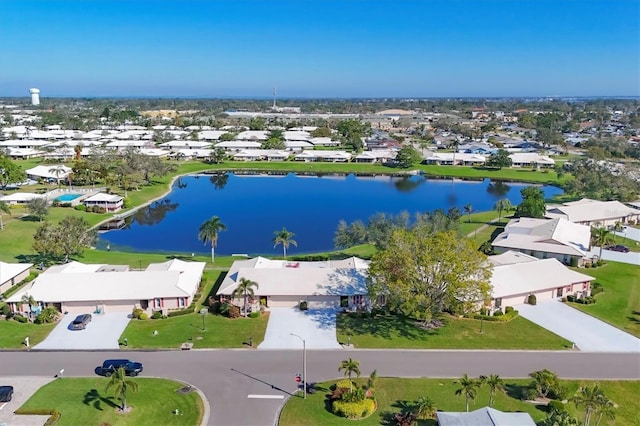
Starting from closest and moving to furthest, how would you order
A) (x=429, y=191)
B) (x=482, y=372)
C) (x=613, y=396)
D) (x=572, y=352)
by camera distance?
1. (x=613, y=396)
2. (x=482, y=372)
3. (x=572, y=352)
4. (x=429, y=191)

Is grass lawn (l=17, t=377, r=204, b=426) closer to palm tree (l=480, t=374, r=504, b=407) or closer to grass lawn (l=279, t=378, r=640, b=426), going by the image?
grass lawn (l=279, t=378, r=640, b=426)

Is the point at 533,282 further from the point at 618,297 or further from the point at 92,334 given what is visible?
the point at 92,334

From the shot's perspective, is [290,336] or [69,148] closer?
[290,336]

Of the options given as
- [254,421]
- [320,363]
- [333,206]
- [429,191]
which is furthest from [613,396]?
[429,191]

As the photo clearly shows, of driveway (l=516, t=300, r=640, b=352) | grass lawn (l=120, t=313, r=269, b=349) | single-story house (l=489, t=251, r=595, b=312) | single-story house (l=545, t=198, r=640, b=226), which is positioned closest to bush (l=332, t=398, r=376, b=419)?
grass lawn (l=120, t=313, r=269, b=349)

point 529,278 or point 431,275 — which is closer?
point 431,275

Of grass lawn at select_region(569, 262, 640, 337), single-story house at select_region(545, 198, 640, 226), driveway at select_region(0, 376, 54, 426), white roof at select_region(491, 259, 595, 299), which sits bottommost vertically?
driveway at select_region(0, 376, 54, 426)

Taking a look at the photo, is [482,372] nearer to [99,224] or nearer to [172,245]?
[172,245]

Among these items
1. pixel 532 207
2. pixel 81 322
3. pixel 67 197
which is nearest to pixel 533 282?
pixel 532 207
